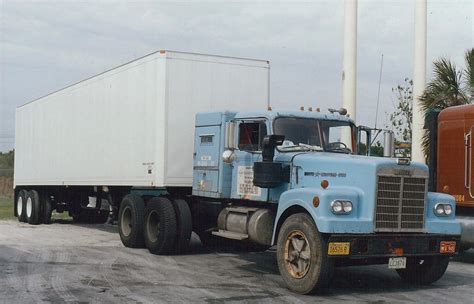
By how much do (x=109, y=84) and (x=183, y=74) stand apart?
2929mm

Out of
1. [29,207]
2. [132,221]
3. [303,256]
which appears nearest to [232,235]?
[303,256]

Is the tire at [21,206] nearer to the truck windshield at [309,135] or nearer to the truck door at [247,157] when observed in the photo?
the truck door at [247,157]

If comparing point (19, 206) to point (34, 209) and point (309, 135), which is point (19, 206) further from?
point (309, 135)

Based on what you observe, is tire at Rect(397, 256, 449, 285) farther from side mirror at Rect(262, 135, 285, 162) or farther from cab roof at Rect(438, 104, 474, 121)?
cab roof at Rect(438, 104, 474, 121)

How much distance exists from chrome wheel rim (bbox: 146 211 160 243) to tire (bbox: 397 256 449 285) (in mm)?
5054

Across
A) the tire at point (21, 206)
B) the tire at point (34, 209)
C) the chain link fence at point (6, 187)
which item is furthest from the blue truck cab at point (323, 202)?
the chain link fence at point (6, 187)

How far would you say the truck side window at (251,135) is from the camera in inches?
403

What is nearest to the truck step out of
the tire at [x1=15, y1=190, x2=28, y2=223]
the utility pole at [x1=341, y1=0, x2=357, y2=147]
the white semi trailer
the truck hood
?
the truck hood

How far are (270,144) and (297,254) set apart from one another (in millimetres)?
1755

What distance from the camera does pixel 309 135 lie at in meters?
10.2

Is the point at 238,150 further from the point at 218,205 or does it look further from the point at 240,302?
the point at 240,302

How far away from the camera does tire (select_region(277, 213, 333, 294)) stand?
8266mm

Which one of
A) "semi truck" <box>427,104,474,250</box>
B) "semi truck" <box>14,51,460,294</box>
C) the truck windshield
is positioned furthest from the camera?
"semi truck" <box>427,104,474,250</box>

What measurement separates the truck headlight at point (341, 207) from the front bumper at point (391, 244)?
312mm
